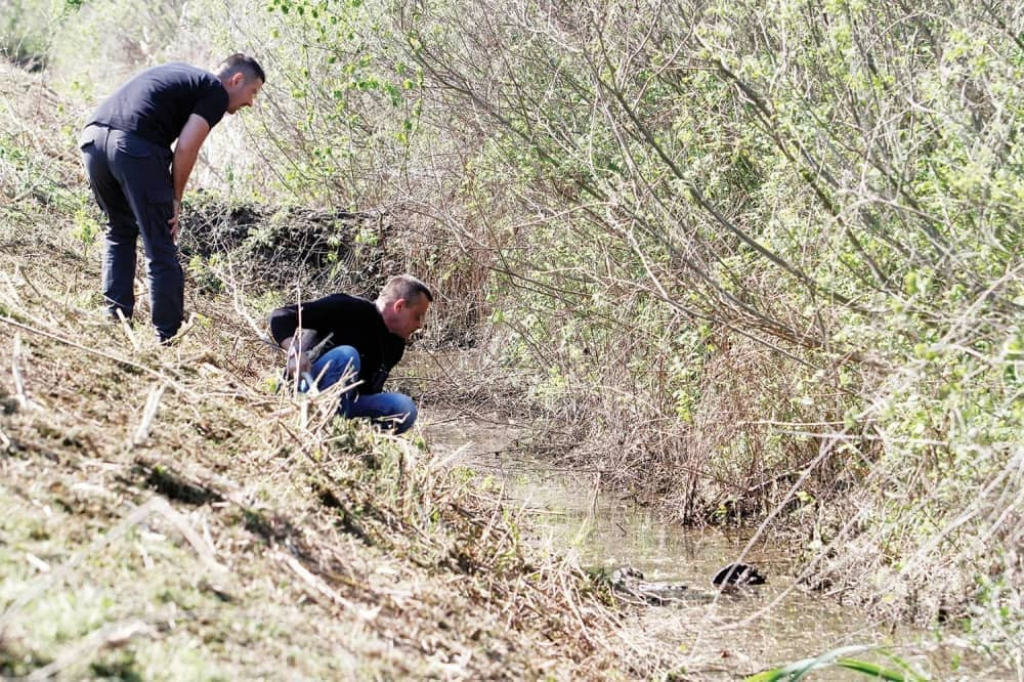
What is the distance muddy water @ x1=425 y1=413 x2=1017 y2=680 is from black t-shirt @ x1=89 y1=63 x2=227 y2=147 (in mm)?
2467

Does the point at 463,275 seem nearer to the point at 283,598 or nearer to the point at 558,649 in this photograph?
the point at 558,649

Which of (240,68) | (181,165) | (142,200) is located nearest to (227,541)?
(142,200)

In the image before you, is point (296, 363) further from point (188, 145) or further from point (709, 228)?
point (709, 228)

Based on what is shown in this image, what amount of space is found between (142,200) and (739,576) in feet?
13.2

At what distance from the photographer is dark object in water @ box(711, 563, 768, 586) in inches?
283

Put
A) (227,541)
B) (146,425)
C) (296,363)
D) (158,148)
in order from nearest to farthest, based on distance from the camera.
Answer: (227,541) < (146,425) < (296,363) < (158,148)

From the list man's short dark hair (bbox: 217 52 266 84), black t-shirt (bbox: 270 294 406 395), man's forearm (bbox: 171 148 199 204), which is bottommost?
black t-shirt (bbox: 270 294 406 395)

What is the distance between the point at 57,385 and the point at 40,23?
882 inches

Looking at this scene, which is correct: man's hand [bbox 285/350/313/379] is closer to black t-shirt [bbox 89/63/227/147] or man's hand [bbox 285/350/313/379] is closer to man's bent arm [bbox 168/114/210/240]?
man's bent arm [bbox 168/114/210/240]

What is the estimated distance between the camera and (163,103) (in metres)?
6.95

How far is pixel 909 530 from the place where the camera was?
21.3 ft

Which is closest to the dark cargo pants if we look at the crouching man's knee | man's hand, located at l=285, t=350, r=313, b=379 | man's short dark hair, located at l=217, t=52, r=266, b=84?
man's short dark hair, located at l=217, t=52, r=266, b=84

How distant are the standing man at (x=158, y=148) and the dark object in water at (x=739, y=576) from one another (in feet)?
11.4

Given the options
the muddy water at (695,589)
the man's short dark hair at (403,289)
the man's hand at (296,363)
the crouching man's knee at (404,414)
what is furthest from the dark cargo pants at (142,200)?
the muddy water at (695,589)
